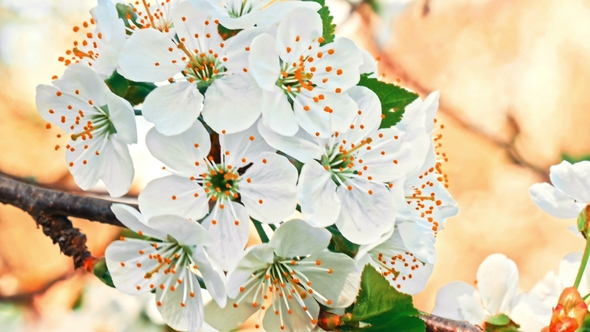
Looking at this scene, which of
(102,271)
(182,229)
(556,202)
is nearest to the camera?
(182,229)

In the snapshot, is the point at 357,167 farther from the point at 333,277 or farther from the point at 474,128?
the point at 474,128

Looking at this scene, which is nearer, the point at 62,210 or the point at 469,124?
the point at 62,210

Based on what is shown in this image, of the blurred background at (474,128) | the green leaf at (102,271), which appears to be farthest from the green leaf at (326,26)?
the blurred background at (474,128)

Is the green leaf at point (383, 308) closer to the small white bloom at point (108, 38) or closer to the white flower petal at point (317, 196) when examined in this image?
the white flower petal at point (317, 196)

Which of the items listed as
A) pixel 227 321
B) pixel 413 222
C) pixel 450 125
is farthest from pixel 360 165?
pixel 450 125

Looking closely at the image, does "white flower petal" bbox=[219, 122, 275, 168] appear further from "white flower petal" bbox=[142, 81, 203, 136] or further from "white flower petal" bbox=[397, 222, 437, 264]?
"white flower petal" bbox=[397, 222, 437, 264]

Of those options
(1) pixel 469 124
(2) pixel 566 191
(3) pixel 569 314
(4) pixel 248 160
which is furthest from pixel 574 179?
(1) pixel 469 124
